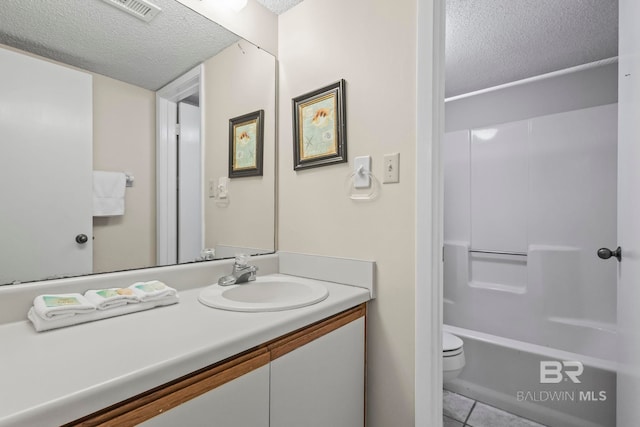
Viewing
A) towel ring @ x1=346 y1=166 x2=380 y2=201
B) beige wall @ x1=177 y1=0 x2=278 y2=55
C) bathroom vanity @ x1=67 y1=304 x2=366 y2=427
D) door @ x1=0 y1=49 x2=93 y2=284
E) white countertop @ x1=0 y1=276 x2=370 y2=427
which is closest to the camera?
white countertop @ x1=0 y1=276 x2=370 y2=427

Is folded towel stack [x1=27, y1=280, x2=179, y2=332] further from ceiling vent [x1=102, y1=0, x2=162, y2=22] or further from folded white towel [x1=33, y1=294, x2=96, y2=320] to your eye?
ceiling vent [x1=102, y1=0, x2=162, y2=22]

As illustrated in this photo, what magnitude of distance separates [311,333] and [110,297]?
0.59 m

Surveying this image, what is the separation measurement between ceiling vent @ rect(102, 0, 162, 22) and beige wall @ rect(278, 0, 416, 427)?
65 centimetres

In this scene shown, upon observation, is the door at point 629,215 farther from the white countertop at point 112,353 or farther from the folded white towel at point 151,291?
the folded white towel at point 151,291

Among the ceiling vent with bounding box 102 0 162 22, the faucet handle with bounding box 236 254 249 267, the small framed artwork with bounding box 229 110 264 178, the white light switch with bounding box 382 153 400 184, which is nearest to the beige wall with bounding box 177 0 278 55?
the ceiling vent with bounding box 102 0 162 22

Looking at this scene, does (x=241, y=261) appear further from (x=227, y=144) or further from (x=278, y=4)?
(x=278, y=4)

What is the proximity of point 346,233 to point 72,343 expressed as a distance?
930 mm

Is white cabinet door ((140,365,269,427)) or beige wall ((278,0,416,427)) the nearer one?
white cabinet door ((140,365,269,427))

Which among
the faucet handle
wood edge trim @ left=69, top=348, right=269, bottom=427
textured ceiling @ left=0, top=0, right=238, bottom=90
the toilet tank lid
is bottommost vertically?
the toilet tank lid

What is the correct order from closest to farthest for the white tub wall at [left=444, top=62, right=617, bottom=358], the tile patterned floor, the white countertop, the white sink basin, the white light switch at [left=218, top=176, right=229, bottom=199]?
1. the white countertop
2. the white sink basin
3. the white light switch at [left=218, top=176, right=229, bottom=199]
4. the tile patterned floor
5. the white tub wall at [left=444, top=62, right=617, bottom=358]

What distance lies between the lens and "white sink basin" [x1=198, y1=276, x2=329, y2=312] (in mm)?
997

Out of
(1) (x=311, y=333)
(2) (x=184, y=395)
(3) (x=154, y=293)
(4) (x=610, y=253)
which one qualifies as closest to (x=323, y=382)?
(1) (x=311, y=333)

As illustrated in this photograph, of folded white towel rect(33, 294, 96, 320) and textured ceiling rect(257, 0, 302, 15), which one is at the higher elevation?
textured ceiling rect(257, 0, 302, 15)

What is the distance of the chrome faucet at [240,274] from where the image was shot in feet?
4.08
